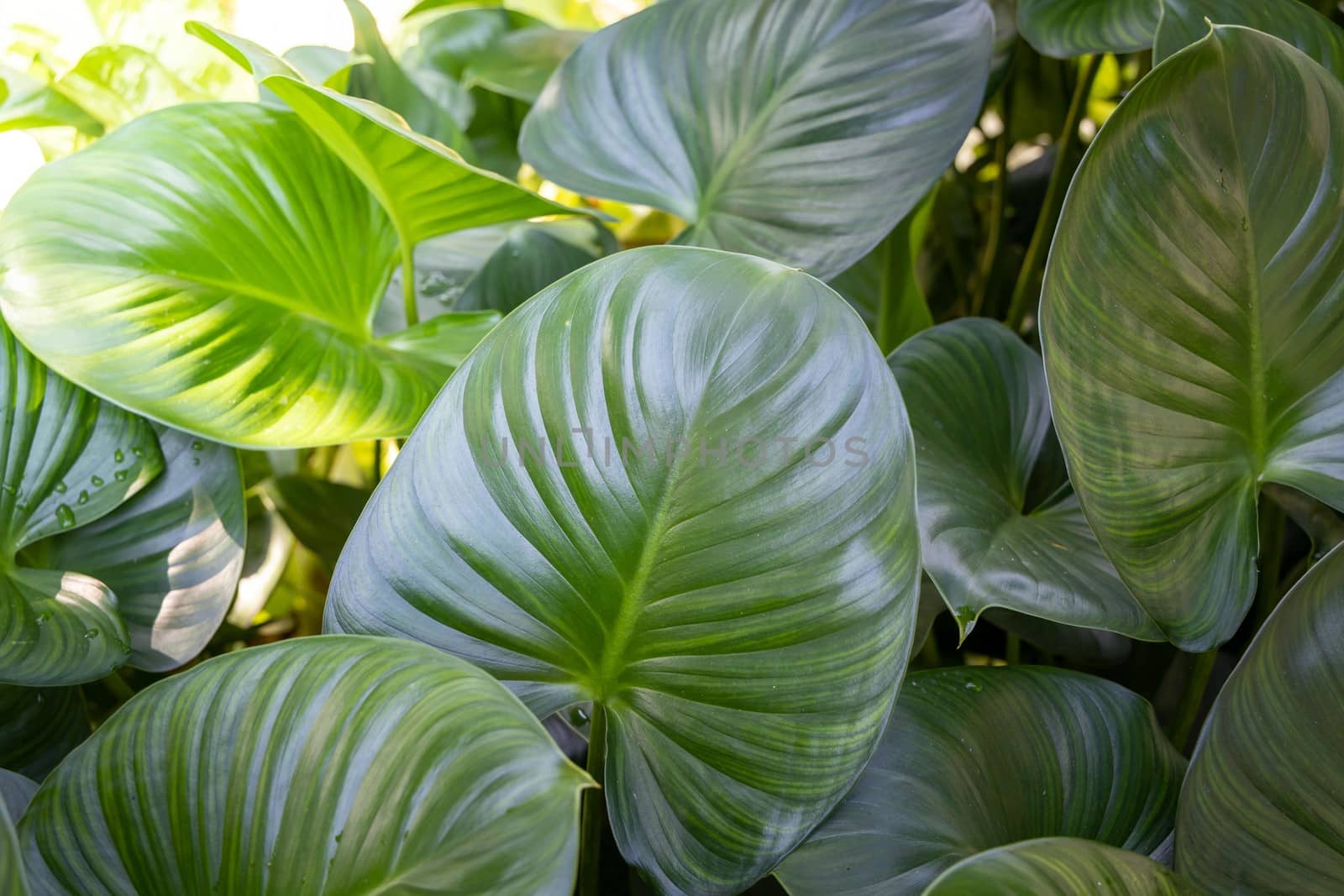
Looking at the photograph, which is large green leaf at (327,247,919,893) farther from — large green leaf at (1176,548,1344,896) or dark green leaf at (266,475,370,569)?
dark green leaf at (266,475,370,569)

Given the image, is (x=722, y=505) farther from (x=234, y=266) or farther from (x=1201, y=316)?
(x=234, y=266)

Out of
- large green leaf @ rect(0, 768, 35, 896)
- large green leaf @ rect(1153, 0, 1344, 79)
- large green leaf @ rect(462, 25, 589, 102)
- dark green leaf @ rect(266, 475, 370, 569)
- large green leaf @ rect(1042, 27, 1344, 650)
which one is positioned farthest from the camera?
large green leaf @ rect(462, 25, 589, 102)

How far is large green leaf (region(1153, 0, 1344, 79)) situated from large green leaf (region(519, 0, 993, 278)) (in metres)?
0.09

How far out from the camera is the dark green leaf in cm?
62

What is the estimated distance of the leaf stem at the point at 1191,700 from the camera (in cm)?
50

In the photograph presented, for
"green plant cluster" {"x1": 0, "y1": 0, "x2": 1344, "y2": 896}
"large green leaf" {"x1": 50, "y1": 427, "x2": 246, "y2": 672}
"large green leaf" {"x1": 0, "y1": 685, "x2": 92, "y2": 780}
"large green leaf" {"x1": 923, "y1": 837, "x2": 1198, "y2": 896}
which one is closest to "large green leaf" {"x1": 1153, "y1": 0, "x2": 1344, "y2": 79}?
"green plant cluster" {"x1": 0, "y1": 0, "x2": 1344, "y2": 896}

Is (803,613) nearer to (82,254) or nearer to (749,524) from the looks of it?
(749,524)

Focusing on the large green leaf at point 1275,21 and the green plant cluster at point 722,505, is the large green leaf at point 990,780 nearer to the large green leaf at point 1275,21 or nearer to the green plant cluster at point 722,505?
the green plant cluster at point 722,505

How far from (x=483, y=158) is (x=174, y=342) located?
436mm

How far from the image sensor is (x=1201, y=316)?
0.37 metres

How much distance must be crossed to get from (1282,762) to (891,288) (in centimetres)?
40

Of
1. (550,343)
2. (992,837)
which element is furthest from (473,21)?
(992,837)

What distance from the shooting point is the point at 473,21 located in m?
0.82

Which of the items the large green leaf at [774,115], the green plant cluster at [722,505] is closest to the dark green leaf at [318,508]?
the green plant cluster at [722,505]
